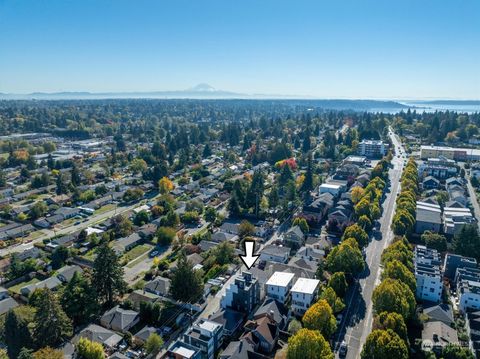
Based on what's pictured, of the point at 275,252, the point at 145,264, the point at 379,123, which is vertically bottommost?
the point at 145,264

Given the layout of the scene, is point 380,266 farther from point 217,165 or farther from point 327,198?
point 217,165

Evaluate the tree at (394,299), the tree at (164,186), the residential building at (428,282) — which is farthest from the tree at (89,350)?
the tree at (164,186)

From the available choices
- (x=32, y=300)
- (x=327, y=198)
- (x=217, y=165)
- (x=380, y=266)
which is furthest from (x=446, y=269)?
(x=217, y=165)

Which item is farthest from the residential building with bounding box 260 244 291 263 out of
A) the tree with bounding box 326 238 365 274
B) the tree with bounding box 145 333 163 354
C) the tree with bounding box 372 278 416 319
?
the tree with bounding box 145 333 163 354

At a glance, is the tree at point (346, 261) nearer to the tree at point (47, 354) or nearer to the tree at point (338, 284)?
the tree at point (338, 284)

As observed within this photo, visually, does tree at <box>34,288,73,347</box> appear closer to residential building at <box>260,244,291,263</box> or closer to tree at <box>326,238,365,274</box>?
residential building at <box>260,244,291,263</box>
